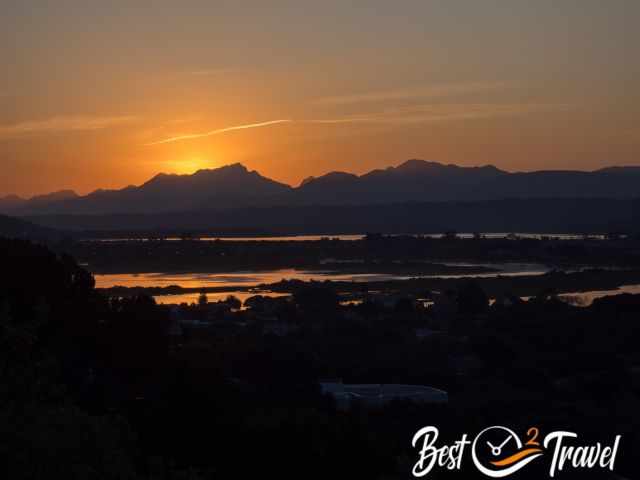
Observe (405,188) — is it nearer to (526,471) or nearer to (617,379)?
(617,379)

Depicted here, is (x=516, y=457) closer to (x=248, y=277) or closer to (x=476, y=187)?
(x=248, y=277)

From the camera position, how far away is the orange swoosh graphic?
945 centimetres

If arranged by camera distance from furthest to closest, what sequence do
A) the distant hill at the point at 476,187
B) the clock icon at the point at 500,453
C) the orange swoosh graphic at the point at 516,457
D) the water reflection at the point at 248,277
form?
the distant hill at the point at 476,187, the water reflection at the point at 248,277, the orange swoosh graphic at the point at 516,457, the clock icon at the point at 500,453

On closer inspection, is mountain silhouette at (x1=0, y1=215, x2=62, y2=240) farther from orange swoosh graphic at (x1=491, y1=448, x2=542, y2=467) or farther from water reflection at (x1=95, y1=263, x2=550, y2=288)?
orange swoosh graphic at (x1=491, y1=448, x2=542, y2=467)

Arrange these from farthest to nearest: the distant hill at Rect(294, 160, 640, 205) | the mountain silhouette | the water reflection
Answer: the distant hill at Rect(294, 160, 640, 205), the mountain silhouette, the water reflection

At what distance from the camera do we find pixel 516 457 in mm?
9977

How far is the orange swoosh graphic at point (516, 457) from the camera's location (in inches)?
372

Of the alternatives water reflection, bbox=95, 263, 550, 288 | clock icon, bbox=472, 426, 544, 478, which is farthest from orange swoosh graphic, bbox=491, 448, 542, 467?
water reflection, bbox=95, 263, 550, 288

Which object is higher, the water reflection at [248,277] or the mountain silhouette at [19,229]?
the mountain silhouette at [19,229]

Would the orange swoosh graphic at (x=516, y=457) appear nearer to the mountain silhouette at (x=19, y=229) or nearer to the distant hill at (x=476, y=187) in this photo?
the mountain silhouette at (x=19, y=229)

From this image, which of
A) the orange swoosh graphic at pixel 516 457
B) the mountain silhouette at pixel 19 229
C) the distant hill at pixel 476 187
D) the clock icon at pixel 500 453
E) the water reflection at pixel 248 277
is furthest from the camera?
the distant hill at pixel 476 187

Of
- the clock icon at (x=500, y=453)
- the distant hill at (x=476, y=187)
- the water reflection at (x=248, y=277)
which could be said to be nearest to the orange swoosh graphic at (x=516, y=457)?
the clock icon at (x=500, y=453)

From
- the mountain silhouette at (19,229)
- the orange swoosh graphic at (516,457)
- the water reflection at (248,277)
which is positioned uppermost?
the mountain silhouette at (19,229)

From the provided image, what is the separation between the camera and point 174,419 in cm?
1039
